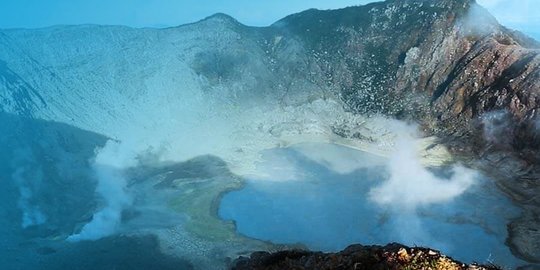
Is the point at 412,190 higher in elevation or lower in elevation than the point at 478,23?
lower

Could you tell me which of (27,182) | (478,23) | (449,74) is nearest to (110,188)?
(27,182)

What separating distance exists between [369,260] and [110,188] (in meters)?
44.7

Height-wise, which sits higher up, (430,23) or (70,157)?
(430,23)

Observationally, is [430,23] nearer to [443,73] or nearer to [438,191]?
[443,73]

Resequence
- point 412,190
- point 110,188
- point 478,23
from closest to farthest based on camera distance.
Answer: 1. point 412,190
2. point 110,188
3. point 478,23

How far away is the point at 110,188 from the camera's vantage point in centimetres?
5431

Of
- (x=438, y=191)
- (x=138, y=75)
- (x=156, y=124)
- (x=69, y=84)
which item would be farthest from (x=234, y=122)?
(x=438, y=191)

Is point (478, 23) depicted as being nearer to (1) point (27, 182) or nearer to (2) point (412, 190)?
(2) point (412, 190)

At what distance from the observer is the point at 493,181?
2034 inches

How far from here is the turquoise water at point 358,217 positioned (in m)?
41.1

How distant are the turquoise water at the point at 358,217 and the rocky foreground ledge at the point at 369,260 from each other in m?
23.4

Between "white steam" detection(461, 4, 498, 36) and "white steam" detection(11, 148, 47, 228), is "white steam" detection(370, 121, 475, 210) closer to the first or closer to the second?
"white steam" detection(461, 4, 498, 36)

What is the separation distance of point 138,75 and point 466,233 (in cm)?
5849

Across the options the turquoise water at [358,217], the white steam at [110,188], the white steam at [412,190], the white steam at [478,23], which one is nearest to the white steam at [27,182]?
the white steam at [110,188]
